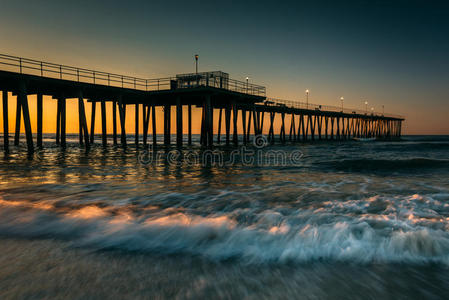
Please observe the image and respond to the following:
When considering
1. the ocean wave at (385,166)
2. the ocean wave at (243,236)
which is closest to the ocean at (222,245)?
the ocean wave at (243,236)

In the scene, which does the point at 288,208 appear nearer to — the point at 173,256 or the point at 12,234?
the point at 173,256

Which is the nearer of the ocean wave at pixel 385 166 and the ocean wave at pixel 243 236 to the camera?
the ocean wave at pixel 243 236

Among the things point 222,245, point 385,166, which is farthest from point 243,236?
point 385,166

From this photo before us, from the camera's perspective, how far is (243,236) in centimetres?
423

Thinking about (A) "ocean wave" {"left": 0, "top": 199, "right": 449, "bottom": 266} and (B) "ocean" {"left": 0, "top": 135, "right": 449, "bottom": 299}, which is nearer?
(B) "ocean" {"left": 0, "top": 135, "right": 449, "bottom": 299}

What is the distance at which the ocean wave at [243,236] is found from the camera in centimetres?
362

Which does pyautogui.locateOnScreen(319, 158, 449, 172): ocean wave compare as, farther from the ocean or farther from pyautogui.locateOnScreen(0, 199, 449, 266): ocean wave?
pyautogui.locateOnScreen(0, 199, 449, 266): ocean wave

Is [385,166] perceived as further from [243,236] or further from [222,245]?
[222,245]

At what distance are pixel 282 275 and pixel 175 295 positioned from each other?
1232 millimetres

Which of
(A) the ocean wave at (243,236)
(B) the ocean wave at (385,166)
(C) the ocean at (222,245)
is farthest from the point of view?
(B) the ocean wave at (385,166)

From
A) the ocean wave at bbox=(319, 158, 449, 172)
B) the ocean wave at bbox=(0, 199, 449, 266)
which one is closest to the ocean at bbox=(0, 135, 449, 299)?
the ocean wave at bbox=(0, 199, 449, 266)

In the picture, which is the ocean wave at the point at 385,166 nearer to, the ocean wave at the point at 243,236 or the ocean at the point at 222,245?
the ocean at the point at 222,245

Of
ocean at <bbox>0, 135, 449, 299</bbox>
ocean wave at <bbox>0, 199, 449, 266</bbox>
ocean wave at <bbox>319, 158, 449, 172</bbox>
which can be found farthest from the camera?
ocean wave at <bbox>319, 158, 449, 172</bbox>

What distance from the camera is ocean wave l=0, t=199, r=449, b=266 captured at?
3.62m
